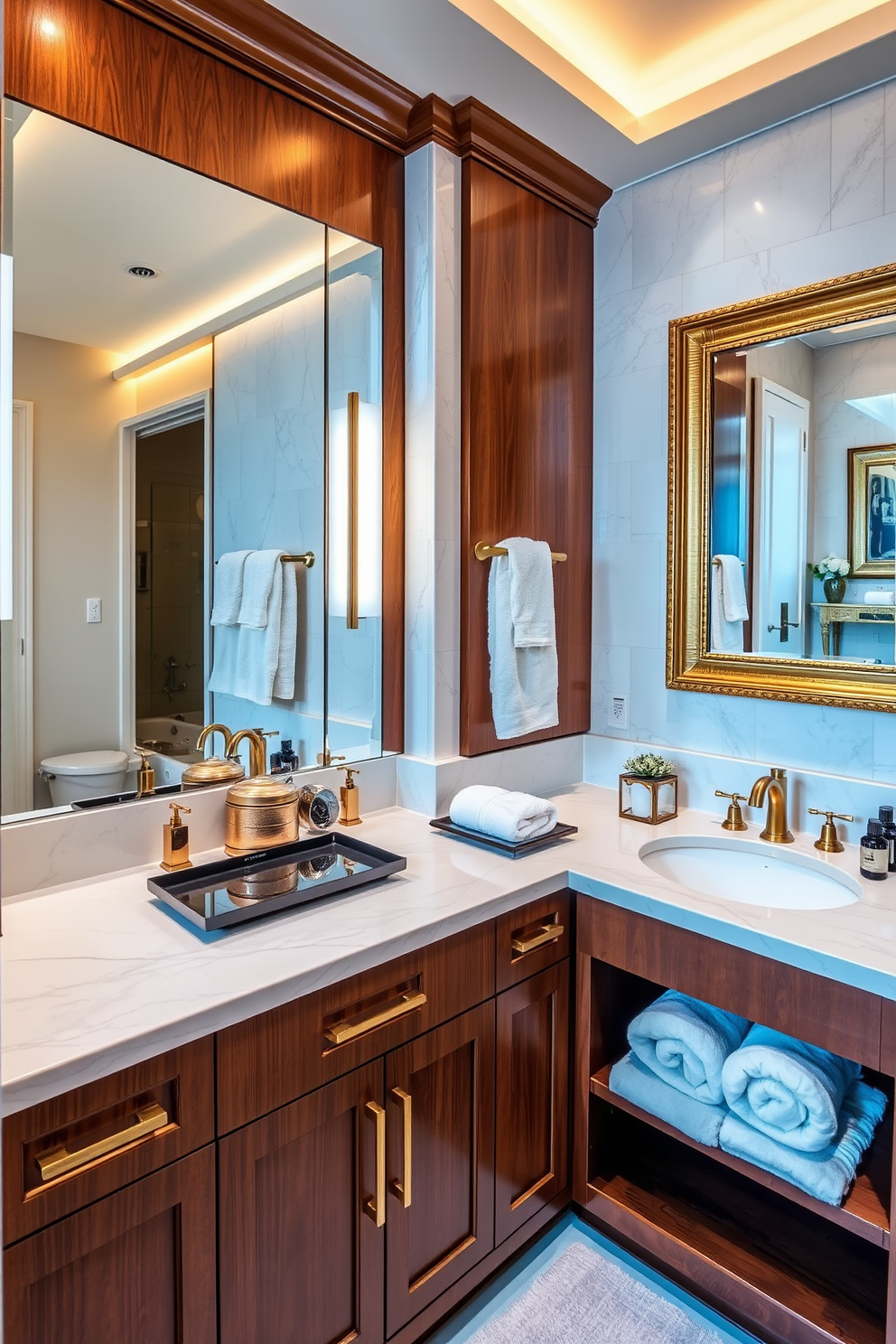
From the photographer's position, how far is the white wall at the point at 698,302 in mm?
1814

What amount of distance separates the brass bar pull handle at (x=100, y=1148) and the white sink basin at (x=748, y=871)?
3.61 ft

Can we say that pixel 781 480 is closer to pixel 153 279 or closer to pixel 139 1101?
pixel 153 279

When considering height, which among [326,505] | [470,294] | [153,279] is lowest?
[326,505]

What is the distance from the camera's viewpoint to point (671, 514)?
2.15 m

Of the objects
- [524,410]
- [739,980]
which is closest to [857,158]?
[524,410]

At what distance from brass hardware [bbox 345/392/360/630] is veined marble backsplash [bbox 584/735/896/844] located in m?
0.83

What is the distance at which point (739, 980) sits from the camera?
1439 millimetres

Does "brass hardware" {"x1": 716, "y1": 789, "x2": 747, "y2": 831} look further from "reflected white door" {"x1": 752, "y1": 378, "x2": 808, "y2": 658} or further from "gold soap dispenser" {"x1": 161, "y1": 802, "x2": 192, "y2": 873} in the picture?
"gold soap dispenser" {"x1": 161, "y1": 802, "x2": 192, "y2": 873}

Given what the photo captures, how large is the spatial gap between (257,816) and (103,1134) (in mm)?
698

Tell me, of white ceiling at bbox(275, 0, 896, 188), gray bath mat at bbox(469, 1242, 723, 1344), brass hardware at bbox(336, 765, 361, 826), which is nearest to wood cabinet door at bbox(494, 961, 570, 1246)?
gray bath mat at bbox(469, 1242, 723, 1344)

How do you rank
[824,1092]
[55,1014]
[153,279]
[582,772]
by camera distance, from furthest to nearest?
[582,772] → [153,279] → [824,1092] → [55,1014]

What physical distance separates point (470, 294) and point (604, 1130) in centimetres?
192

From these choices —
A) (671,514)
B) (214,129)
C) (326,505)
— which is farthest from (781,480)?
(214,129)

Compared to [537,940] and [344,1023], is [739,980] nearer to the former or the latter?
[537,940]
